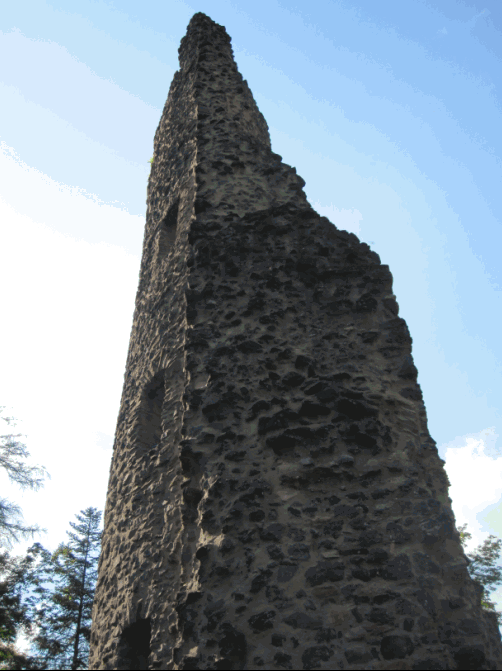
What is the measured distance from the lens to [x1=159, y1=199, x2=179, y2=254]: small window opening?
6480 mm

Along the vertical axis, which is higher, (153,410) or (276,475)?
(153,410)

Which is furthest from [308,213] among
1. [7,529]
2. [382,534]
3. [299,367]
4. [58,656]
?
[58,656]

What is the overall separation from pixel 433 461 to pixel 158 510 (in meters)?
2.20

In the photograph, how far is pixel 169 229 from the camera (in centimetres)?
668

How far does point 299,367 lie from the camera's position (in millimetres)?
3678

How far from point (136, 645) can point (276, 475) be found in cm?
193

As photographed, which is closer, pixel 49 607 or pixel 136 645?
pixel 136 645

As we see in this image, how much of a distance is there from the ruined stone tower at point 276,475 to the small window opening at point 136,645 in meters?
0.01

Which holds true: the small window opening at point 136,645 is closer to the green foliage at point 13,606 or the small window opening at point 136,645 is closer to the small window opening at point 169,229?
the small window opening at point 169,229

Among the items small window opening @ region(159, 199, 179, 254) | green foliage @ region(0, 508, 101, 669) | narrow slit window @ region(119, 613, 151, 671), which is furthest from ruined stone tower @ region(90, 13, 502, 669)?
green foliage @ region(0, 508, 101, 669)

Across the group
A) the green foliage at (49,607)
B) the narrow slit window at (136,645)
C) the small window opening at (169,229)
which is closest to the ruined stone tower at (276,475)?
the narrow slit window at (136,645)

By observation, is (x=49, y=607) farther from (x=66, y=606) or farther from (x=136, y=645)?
(x=136, y=645)

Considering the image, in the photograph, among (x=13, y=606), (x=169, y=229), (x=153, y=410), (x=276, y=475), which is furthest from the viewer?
(x=13, y=606)

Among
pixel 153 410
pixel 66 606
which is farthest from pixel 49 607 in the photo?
pixel 153 410
